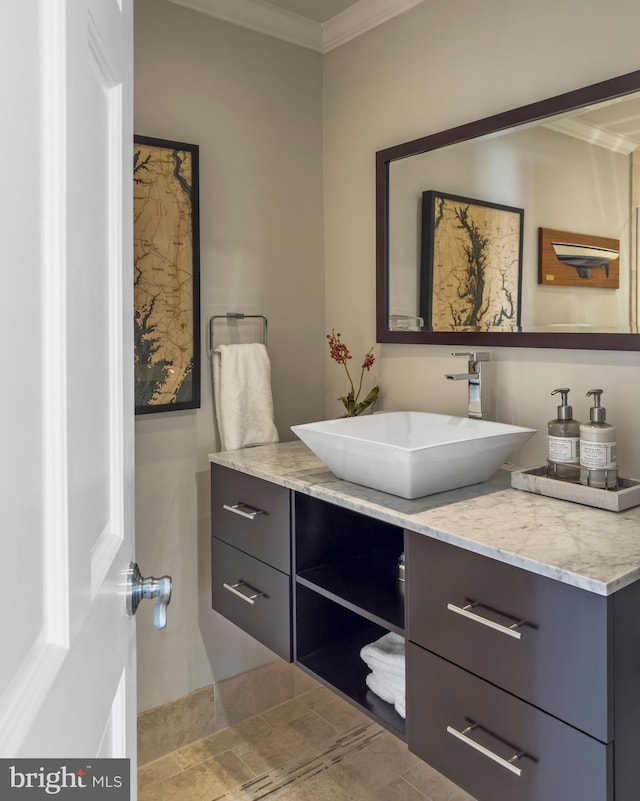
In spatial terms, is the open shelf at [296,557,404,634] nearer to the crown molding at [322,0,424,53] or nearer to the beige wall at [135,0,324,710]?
the beige wall at [135,0,324,710]

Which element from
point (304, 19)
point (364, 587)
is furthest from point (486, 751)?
point (304, 19)

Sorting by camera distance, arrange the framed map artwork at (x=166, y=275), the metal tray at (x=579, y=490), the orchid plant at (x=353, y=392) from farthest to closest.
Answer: the orchid plant at (x=353, y=392) → the framed map artwork at (x=166, y=275) → the metal tray at (x=579, y=490)

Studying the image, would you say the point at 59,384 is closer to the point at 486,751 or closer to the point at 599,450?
the point at 486,751

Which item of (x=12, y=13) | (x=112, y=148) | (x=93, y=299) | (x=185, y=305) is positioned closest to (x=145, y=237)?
(x=185, y=305)

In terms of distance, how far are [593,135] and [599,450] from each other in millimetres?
774

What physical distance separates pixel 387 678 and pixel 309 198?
1.71 m

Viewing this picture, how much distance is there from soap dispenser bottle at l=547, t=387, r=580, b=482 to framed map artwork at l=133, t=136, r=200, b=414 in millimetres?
1168

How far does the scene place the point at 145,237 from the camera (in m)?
2.00

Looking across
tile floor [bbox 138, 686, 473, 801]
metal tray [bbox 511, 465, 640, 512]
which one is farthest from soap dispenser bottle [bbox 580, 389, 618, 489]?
tile floor [bbox 138, 686, 473, 801]

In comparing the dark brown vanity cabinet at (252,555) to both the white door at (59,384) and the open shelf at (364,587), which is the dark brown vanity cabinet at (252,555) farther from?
the white door at (59,384)

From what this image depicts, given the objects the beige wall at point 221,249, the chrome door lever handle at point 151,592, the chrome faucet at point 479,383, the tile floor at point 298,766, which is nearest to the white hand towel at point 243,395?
the beige wall at point 221,249

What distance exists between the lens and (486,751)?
120 centimetres

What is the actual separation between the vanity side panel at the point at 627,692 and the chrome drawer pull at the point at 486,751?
167mm

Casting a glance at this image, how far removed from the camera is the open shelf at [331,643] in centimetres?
167
